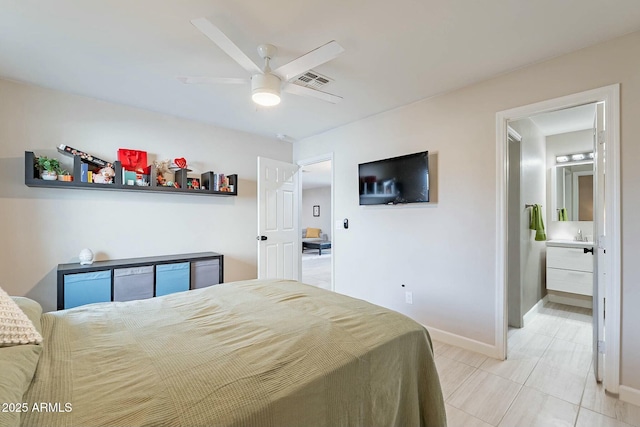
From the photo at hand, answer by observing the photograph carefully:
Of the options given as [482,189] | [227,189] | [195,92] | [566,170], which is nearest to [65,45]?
[195,92]

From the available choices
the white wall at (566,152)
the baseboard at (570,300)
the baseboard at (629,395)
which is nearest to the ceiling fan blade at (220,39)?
the baseboard at (629,395)

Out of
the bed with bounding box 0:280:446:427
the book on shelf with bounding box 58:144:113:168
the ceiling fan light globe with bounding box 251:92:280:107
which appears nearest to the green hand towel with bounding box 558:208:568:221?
the bed with bounding box 0:280:446:427

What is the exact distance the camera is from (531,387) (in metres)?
2.00

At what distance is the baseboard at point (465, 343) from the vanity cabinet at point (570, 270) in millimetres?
2144

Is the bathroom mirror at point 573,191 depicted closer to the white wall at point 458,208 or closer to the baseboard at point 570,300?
the baseboard at point 570,300

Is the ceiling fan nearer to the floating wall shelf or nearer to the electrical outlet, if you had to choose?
the floating wall shelf

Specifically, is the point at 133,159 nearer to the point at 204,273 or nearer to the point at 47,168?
the point at 47,168

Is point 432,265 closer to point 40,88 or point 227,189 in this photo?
point 227,189

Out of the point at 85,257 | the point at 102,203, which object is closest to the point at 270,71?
the point at 102,203

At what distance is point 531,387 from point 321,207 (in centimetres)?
853

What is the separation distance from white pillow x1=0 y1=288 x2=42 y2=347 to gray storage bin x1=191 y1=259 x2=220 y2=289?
2085 mm

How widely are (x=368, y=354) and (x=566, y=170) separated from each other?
4.63 m

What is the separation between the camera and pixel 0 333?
35.4 inches

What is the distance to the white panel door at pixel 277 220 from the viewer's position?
356 centimetres
